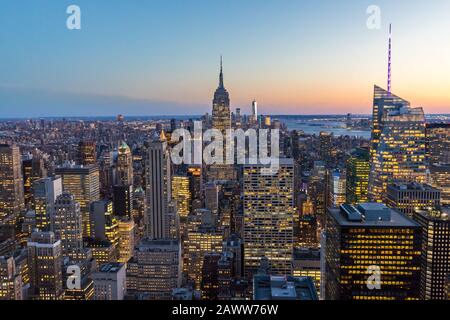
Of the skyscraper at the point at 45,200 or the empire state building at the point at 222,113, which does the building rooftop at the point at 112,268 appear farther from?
the empire state building at the point at 222,113

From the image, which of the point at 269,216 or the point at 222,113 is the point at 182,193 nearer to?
the point at 222,113

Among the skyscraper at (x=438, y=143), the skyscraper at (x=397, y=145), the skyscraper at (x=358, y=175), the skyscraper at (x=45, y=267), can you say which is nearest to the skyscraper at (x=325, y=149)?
the skyscraper at (x=358, y=175)

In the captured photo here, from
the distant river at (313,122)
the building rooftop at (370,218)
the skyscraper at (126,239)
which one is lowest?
the skyscraper at (126,239)

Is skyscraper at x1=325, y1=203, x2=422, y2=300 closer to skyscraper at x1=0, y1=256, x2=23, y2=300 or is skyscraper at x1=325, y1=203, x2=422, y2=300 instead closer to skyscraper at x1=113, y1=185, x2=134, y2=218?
skyscraper at x1=0, y1=256, x2=23, y2=300
